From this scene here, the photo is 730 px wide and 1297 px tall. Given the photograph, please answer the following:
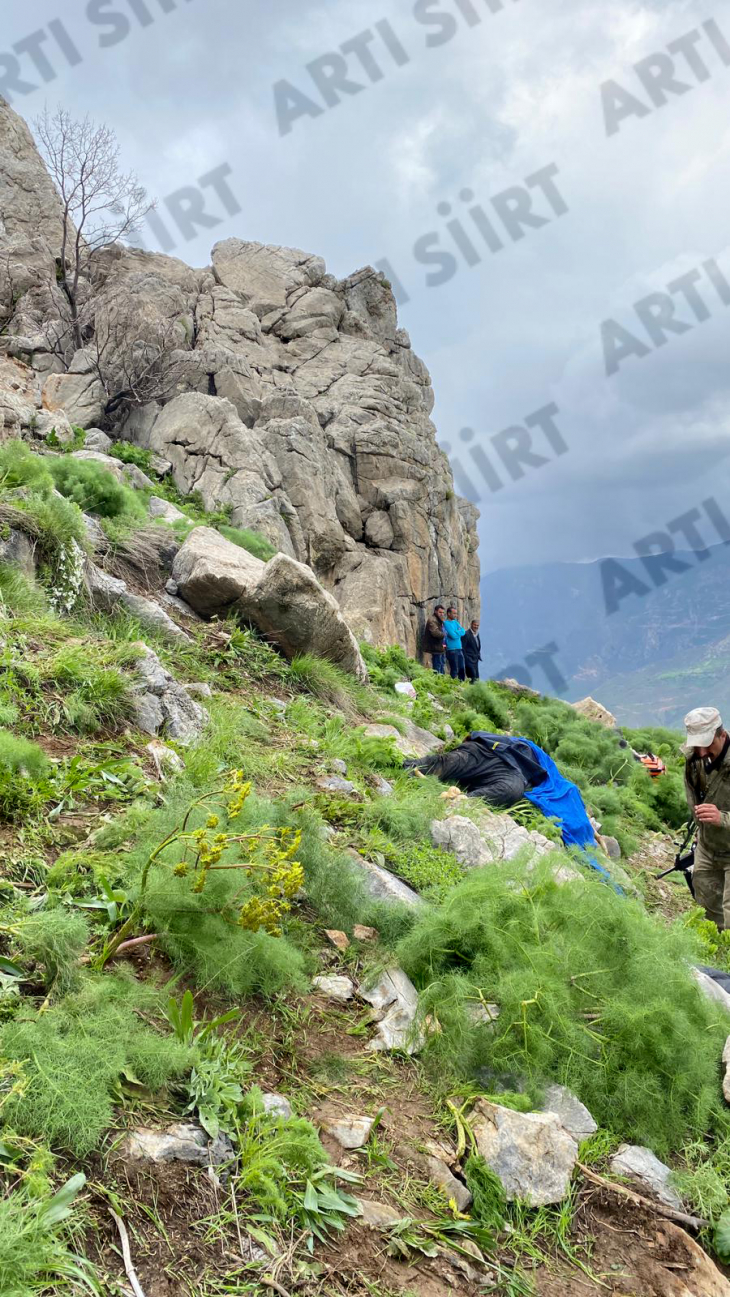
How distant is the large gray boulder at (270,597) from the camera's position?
8508 millimetres

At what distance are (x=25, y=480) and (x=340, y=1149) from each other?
252 inches

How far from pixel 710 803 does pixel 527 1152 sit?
499 centimetres

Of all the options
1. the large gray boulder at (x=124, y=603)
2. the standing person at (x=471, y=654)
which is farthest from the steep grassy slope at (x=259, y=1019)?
the standing person at (x=471, y=654)

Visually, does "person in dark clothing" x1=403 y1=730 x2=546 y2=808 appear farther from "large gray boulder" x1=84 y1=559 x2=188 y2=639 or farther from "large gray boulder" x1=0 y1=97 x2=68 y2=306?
"large gray boulder" x1=0 y1=97 x2=68 y2=306

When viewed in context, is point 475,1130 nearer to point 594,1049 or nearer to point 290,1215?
point 594,1049

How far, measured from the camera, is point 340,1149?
8.14 feet

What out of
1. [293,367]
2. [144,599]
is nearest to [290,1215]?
[144,599]

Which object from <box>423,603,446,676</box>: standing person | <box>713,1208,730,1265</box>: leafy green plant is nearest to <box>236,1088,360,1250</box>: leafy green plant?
<box>713,1208,730,1265</box>: leafy green plant

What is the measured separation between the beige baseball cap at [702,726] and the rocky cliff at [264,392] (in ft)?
38.3

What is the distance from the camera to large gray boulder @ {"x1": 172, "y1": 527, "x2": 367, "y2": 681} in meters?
8.51

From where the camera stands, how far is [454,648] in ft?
69.2

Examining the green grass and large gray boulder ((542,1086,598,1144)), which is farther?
the green grass

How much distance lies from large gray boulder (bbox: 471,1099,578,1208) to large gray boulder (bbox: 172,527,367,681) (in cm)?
637

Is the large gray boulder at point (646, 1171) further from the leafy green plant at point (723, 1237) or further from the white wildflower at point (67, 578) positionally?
the white wildflower at point (67, 578)
